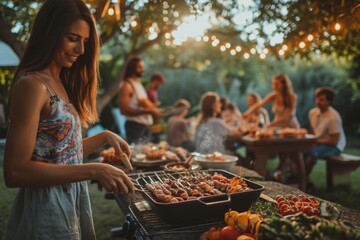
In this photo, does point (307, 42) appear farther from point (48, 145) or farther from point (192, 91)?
point (192, 91)

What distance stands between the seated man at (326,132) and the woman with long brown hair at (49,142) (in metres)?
5.41

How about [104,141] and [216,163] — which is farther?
[216,163]

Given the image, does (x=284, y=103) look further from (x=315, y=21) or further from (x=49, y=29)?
(x=49, y=29)

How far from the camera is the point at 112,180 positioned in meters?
1.47

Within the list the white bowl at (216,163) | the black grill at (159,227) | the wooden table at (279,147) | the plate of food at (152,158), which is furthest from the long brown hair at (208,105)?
the black grill at (159,227)

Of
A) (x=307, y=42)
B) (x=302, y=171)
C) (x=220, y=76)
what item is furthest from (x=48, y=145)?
(x=220, y=76)

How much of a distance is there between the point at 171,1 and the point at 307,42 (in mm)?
1877

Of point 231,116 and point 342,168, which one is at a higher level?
point 231,116

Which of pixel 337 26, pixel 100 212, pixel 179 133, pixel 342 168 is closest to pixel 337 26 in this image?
pixel 337 26

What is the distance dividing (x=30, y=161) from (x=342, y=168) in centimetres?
581

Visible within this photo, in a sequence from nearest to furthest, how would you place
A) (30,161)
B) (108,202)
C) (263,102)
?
(30,161), (108,202), (263,102)

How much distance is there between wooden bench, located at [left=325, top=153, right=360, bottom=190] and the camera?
5.88m

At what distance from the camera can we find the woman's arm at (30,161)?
140cm

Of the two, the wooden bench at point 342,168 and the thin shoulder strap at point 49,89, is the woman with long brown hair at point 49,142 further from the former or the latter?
the wooden bench at point 342,168
